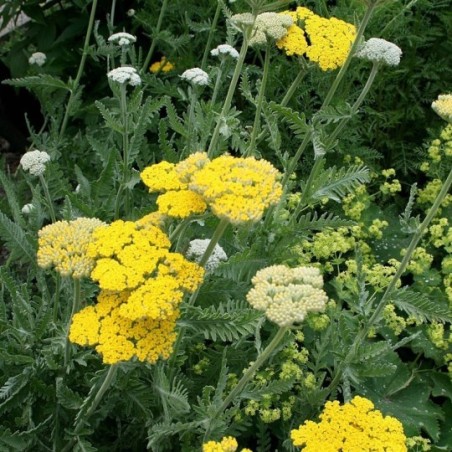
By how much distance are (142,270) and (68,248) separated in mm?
245

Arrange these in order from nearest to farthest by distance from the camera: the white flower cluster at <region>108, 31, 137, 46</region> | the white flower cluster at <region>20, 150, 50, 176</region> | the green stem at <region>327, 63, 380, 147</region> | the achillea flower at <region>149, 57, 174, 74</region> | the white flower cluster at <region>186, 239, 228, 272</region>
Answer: the white flower cluster at <region>186, 239, 228, 272</region> → the green stem at <region>327, 63, 380, 147</region> → the white flower cluster at <region>20, 150, 50, 176</region> → the white flower cluster at <region>108, 31, 137, 46</region> → the achillea flower at <region>149, 57, 174, 74</region>

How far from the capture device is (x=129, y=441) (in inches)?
106

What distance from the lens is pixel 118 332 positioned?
1848 mm

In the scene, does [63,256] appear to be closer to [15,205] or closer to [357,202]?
[15,205]

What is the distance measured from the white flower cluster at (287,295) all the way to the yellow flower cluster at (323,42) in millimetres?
1096

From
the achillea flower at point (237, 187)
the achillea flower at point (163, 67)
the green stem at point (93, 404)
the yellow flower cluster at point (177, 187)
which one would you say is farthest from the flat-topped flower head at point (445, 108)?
the achillea flower at point (163, 67)

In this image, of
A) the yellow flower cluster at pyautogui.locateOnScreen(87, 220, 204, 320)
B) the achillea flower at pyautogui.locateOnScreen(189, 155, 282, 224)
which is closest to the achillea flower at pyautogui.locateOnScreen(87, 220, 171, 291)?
the yellow flower cluster at pyautogui.locateOnScreen(87, 220, 204, 320)

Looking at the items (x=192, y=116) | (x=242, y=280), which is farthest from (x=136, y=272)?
(x=192, y=116)

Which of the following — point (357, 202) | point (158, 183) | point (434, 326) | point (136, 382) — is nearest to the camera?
point (158, 183)

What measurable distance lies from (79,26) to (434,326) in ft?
10.1

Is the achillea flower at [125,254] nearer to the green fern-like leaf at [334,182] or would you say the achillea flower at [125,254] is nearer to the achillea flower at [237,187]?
the achillea flower at [237,187]

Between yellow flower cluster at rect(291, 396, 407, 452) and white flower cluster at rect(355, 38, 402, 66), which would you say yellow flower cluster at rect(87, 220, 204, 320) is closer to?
yellow flower cluster at rect(291, 396, 407, 452)

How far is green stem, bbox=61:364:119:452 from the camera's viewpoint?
2027 mm

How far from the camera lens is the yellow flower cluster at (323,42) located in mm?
2715
